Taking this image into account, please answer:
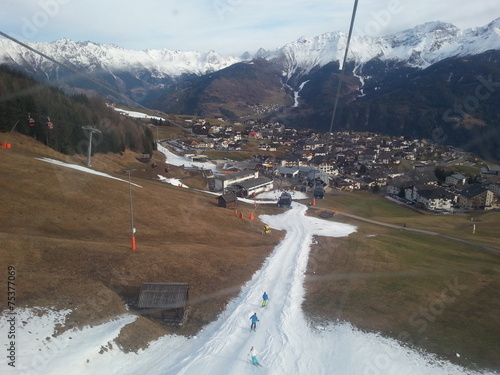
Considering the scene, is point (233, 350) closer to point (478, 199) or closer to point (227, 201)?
point (227, 201)

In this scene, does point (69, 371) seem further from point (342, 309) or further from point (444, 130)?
point (444, 130)

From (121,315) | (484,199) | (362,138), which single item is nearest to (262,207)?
(121,315)

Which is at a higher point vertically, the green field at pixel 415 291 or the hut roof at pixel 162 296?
the hut roof at pixel 162 296

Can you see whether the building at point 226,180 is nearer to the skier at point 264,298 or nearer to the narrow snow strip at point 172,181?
the narrow snow strip at point 172,181

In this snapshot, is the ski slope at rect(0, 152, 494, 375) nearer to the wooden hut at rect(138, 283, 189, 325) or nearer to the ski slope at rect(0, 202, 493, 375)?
the ski slope at rect(0, 202, 493, 375)

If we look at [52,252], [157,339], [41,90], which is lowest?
[157,339]

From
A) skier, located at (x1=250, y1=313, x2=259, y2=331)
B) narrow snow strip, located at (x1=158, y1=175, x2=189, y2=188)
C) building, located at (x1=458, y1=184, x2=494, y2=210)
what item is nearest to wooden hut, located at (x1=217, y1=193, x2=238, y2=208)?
narrow snow strip, located at (x1=158, y1=175, x2=189, y2=188)

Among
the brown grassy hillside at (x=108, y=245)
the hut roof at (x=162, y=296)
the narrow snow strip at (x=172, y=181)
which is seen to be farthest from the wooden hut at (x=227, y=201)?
the hut roof at (x=162, y=296)
